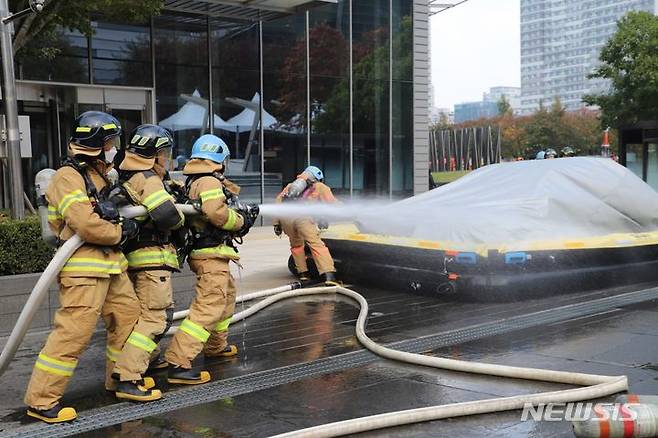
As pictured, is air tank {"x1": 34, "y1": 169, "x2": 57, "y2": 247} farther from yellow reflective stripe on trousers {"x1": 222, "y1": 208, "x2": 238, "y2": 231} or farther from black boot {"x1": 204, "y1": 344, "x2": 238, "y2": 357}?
black boot {"x1": 204, "y1": 344, "x2": 238, "y2": 357}

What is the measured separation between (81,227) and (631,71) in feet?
88.7

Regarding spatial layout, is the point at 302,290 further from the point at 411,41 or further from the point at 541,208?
the point at 411,41

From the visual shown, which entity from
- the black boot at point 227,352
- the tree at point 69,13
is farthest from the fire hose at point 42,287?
the tree at point 69,13

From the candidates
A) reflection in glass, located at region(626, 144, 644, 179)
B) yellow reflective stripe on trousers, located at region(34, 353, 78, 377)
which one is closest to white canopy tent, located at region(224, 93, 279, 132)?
reflection in glass, located at region(626, 144, 644, 179)

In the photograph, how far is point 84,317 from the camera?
4.44 meters

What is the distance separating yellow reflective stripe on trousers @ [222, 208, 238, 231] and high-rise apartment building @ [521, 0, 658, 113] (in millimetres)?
115304

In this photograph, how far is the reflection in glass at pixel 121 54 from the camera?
49.8 feet

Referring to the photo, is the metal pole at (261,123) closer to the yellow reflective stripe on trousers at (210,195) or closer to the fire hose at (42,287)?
the yellow reflective stripe on trousers at (210,195)

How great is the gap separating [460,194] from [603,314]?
253 cm

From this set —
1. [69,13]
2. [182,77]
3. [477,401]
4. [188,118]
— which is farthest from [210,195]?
[182,77]

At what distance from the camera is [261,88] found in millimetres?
17688

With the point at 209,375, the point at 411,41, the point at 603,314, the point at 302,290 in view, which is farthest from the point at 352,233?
the point at 411,41

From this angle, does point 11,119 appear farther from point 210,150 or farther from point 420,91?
point 420,91

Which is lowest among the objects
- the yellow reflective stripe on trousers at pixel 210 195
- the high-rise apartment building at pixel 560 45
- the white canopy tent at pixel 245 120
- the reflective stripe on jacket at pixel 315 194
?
the reflective stripe on jacket at pixel 315 194
